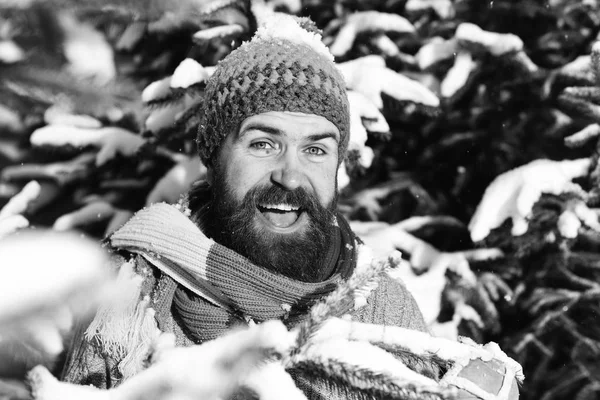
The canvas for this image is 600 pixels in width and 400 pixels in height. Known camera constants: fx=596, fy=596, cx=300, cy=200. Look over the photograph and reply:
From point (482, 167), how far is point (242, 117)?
188cm

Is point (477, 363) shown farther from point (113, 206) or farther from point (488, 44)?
point (113, 206)

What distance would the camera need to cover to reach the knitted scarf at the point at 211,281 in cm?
194

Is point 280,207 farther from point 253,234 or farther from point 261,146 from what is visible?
point 261,146

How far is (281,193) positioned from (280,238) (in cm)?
17

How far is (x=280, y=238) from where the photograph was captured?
7.08 ft

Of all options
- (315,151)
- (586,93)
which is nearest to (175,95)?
(315,151)

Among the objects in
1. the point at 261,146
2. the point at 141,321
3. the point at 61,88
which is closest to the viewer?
the point at 61,88

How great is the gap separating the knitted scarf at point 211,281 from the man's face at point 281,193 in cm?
12

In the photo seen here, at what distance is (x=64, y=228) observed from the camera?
3104 millimetres

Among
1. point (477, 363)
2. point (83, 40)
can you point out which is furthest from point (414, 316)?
point (83, 40)

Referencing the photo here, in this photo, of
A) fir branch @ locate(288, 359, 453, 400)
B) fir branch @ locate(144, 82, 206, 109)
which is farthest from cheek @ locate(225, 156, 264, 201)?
fir branch @ locate(288, 359, 453, 400)

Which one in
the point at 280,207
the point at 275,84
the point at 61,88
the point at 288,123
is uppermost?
the point at 61,88

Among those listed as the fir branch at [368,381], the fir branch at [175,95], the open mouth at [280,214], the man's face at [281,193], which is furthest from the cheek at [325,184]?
the fir branch at [368,381]

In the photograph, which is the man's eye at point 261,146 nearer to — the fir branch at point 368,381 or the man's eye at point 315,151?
the man's eye at point 315,151
